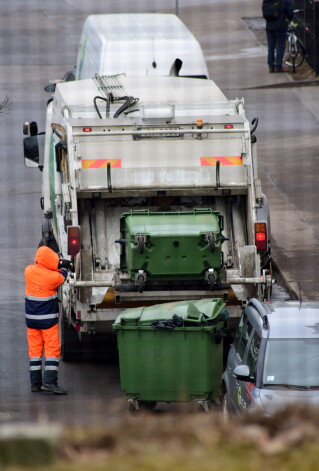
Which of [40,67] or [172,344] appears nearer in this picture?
[172,344]

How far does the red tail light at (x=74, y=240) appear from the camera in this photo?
1158 cm

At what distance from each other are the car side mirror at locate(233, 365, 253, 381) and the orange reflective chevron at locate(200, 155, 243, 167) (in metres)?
3.00

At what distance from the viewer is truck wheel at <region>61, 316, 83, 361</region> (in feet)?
41.1

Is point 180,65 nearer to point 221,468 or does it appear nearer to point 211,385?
point 211,385

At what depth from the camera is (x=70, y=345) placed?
12.6 metres

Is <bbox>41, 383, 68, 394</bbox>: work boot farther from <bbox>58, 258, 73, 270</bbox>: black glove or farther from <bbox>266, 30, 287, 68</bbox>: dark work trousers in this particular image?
<bbox>266, 30, 287, 68</bbox>: dark work trousers

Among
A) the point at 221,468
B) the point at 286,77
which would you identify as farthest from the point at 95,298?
the point at 286,77

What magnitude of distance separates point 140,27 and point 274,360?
1117 cm

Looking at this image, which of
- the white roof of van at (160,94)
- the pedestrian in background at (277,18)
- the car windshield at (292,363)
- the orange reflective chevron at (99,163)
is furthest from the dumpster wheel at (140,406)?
the pedestrian in background at (277,18)

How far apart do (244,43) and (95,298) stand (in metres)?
19.7

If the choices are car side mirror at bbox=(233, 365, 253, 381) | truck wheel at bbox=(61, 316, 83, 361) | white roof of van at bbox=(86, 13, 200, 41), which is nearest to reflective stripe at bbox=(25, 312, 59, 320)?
truck wheel at bbox=(61, 316, 83, 361)

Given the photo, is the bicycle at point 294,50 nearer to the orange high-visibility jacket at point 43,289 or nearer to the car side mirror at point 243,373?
the orange high-visibility jacket at point 43,289

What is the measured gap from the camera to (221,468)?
518 cm

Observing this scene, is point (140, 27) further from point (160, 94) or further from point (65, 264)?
point (65, 264)
